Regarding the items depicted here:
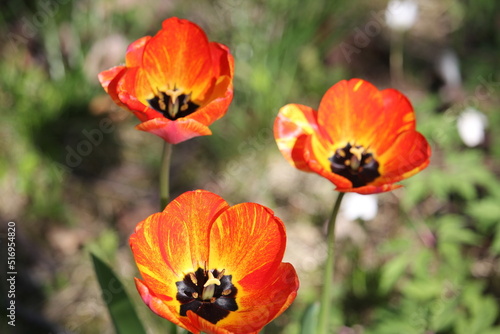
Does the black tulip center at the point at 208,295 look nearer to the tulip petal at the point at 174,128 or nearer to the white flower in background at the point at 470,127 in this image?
the tulip petal at the point at 174,128

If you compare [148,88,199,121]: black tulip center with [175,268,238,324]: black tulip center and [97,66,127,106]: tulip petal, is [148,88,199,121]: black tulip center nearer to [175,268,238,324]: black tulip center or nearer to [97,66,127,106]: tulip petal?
[97,66,127,106]: tulip petal

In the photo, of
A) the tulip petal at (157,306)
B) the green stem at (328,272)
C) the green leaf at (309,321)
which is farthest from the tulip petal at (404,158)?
the tulip petal at (157,306)

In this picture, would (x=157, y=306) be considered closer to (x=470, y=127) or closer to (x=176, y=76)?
(x=176, y=76)

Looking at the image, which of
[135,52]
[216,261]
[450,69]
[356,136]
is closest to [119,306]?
[216,261]

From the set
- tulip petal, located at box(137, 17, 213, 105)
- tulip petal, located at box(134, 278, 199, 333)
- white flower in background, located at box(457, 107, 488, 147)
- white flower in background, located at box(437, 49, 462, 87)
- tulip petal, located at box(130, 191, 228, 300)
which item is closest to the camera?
tulip petal, located at box(134, 278, 199, 333)

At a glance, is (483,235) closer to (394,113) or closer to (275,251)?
(394,113)

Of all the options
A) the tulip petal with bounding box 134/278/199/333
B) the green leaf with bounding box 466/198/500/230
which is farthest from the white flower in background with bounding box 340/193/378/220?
the tulip petal with bounding box 134/278/199/333

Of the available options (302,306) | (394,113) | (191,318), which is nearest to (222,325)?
(191,318)
